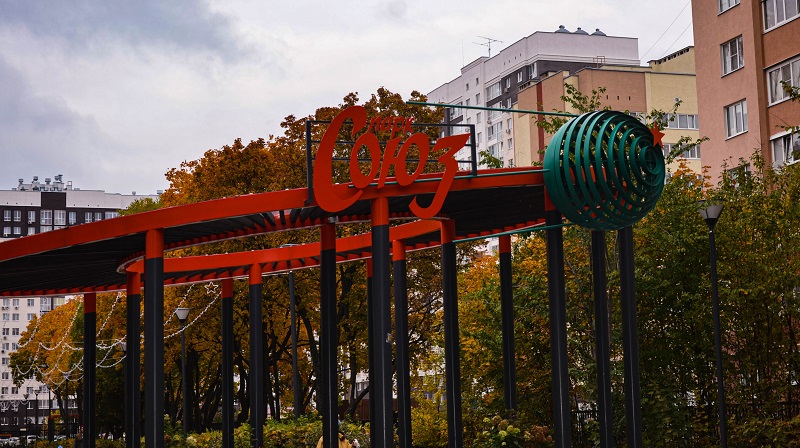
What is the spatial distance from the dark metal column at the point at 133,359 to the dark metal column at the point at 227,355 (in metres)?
3.71

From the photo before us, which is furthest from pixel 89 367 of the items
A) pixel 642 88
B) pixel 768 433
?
pixel 642 88

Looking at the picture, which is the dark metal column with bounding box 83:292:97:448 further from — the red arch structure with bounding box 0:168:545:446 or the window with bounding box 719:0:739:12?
the window with bounding box 719:0:739:12

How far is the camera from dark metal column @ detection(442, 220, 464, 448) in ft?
75.9

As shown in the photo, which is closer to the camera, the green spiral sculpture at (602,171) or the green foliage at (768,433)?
the green spiral sculpture at (602,171)

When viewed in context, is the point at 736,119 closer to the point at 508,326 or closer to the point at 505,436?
the point at 508,326

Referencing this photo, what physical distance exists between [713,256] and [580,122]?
233 inches

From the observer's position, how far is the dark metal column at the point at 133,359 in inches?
907

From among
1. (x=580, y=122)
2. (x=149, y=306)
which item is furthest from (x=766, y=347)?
(x=149, y=306)

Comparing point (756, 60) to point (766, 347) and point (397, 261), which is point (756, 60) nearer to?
point (766, 347)

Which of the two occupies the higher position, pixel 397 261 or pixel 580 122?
pixel 580 122

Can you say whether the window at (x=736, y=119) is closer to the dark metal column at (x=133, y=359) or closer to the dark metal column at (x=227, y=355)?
the dark metal column at (x=227, y=355)

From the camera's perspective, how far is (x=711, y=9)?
147 ft

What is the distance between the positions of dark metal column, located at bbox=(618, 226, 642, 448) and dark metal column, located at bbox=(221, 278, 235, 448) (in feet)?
41.8

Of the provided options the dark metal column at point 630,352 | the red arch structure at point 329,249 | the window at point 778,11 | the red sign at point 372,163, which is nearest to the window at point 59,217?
the window at point 778,11
